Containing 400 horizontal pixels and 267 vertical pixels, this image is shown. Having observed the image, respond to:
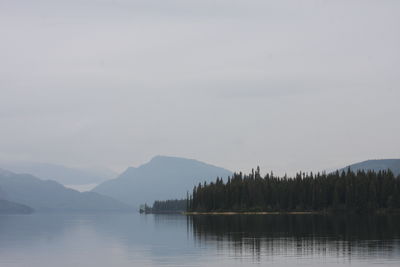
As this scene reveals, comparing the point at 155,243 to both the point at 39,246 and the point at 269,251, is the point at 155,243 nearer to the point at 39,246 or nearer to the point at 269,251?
the point at 39,246

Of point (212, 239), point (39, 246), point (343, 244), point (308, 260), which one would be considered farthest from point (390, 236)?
point (39, 246)

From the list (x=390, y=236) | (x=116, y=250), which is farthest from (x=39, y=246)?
(x=390, y=236)

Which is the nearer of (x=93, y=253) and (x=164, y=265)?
(x=164, y=265)

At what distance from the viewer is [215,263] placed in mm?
81125

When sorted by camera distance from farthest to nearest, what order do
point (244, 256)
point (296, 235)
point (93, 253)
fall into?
point (296, 235) → point (93, 253) → point (244, 256)

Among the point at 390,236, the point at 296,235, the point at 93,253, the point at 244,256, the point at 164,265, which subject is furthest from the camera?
the point at 296,235

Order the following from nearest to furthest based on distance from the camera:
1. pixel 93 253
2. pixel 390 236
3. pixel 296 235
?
pixel 93 253 → pixel 390 236 → pixel 296 235

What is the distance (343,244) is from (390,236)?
53.4 ft

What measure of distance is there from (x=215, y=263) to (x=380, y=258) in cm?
1993

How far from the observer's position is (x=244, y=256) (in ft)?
290

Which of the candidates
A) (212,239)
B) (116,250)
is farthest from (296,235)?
(116,250)

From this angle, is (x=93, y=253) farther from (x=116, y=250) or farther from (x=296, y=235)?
(x=296, y=235)

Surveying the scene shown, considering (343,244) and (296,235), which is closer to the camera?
(343,244)

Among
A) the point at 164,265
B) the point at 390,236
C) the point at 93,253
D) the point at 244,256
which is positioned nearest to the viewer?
the point at 164,265
